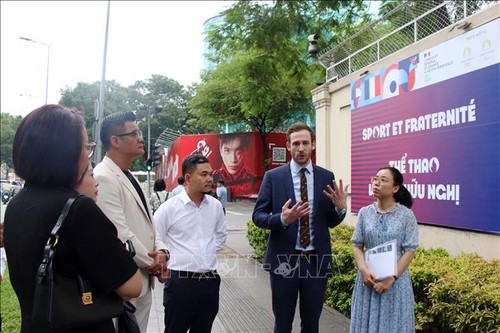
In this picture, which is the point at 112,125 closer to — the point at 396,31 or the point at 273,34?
the point at 396,31

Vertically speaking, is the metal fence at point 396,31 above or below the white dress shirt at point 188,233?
above

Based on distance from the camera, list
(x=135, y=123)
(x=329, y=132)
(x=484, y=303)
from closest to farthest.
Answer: (x=135, y=123) < (x=484, y=303) < (x=329, y=132)

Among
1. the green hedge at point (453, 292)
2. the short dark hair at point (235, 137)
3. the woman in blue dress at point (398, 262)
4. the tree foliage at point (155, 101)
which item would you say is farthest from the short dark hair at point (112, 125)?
the tree foliage at point (155, 101)

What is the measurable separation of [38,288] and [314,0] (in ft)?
25.1

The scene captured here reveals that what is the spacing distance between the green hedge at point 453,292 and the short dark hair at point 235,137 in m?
20.9

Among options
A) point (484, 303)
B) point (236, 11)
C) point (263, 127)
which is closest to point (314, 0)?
point (236, 11)

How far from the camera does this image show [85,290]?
1529 mm

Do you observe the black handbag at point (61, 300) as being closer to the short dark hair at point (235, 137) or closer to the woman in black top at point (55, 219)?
the woman in black top at point (55, 219)

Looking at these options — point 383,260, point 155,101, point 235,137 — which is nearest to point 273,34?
point 383,260

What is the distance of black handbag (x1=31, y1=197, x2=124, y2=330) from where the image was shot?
56.9 inches

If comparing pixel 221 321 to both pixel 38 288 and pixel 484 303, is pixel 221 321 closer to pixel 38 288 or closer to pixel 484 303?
pixel 484 303

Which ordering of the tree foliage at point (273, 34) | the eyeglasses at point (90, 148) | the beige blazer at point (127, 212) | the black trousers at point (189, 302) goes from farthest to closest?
the tree foliage at point (273, 34) → the black trousers at point (189, 302) → the beige blazer at point (127, 212) → the eyeglasses at point (90, 148)

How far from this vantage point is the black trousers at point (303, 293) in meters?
3.08

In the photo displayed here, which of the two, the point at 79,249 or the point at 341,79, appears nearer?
the point at 79,249
